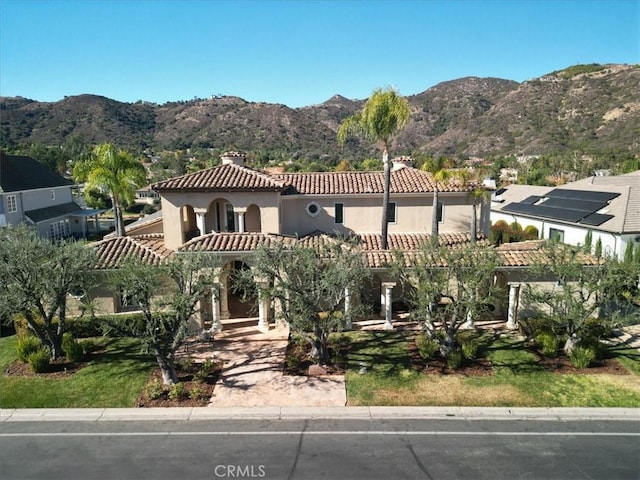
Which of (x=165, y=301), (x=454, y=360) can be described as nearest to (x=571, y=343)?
(x=454, y=360)

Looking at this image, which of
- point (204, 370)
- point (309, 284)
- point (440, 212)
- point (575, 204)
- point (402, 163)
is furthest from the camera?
point (575, 204)

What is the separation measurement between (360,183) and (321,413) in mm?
17244

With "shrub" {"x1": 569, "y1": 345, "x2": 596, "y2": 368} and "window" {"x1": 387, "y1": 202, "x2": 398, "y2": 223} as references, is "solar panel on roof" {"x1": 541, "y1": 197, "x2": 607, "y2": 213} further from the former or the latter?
"shrub" {"x1": 569, "y1": 345, "x2": 596, "y2": 368}

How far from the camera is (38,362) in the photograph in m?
18.7

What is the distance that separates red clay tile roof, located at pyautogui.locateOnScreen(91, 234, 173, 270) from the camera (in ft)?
76.4

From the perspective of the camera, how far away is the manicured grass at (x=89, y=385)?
16656 millimetres

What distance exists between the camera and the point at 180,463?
12867 millimetres

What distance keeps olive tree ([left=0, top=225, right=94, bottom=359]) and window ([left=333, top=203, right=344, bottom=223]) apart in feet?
47.4

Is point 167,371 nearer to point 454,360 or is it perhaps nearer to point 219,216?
point 454,360

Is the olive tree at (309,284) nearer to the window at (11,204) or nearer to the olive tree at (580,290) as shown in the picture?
the olive tree at (580,290)

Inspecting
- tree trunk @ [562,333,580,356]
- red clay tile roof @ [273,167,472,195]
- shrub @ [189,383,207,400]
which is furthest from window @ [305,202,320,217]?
tree trunk @ [562,333,580,356]

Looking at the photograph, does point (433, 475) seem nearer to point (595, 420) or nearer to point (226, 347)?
point (595, 420)

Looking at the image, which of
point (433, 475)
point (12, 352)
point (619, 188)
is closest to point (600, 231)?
point (619, 188)

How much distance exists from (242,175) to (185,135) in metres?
146
